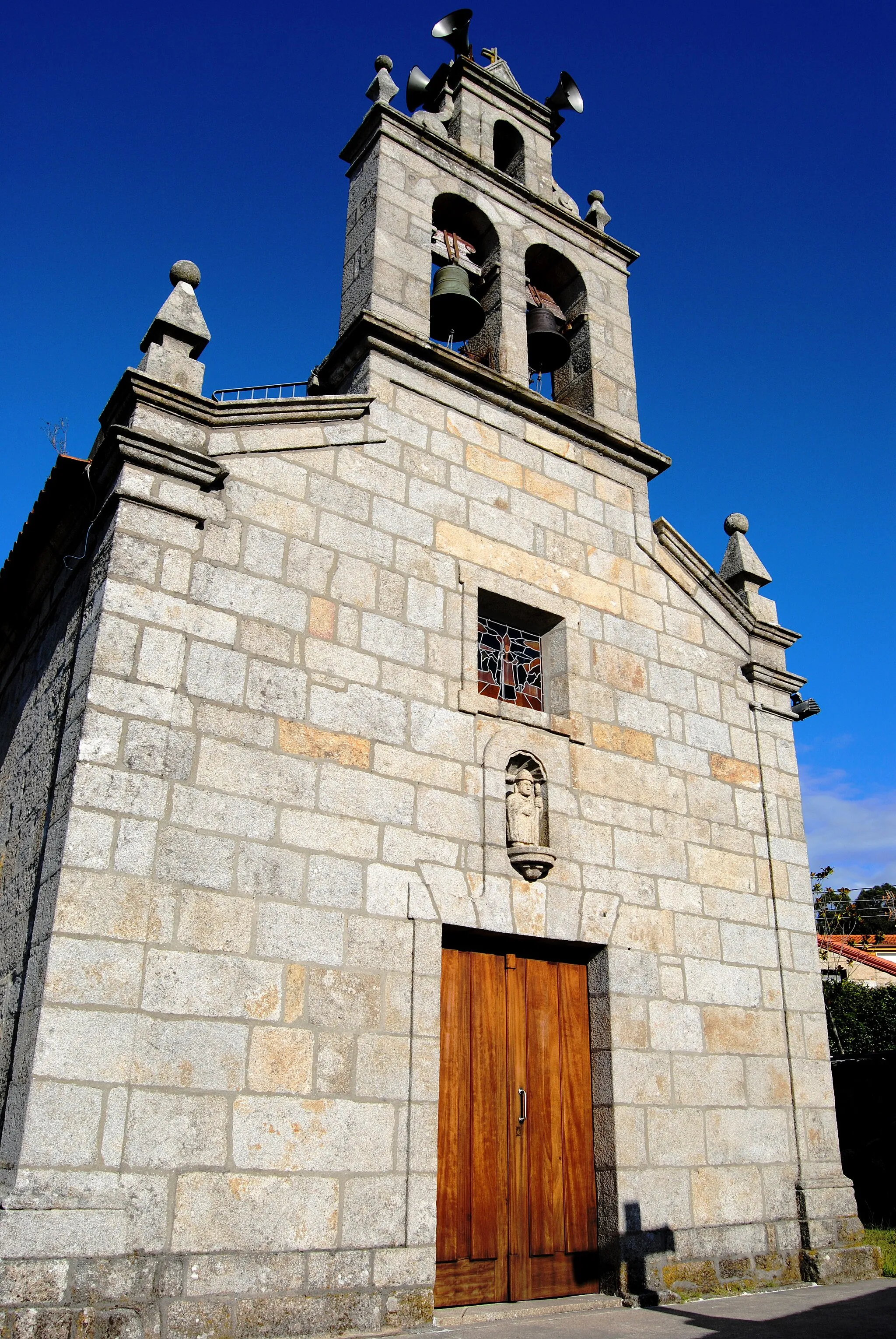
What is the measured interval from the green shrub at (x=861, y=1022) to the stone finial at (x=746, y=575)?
29.5 feet

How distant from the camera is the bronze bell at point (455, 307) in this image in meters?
7.70

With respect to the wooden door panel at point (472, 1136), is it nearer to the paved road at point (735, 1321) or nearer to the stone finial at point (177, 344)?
the paved road at point (735, 1321)

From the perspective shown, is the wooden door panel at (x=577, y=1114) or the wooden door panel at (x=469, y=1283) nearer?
the wooden door panel at (x=469, y=1283)

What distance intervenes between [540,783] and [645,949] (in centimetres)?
125

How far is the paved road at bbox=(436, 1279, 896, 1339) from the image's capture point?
15.2 ft

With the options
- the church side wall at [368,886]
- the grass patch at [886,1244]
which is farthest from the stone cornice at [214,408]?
the grass patch at [886,1244]

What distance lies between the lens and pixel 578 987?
6211 mm

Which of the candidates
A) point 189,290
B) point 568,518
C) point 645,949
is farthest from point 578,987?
point 189,290

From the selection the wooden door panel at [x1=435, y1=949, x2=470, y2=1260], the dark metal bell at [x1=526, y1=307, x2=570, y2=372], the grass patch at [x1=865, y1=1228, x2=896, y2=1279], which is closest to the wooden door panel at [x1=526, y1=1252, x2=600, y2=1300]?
the wooden door panel at [x1=435, y1=949, x2=470, y2=1260]

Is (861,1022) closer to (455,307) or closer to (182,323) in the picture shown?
(455,307)

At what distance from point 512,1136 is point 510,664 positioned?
9.47ft

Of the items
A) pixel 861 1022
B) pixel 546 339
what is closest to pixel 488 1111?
pixel 546 339

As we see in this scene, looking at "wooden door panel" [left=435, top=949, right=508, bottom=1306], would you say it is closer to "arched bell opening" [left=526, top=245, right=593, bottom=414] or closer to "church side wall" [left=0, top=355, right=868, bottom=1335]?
"church side wall" [left=0, top=355, right=868, bottom=1335]

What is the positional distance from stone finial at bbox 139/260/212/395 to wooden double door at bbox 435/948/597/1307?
3592 millimetres
